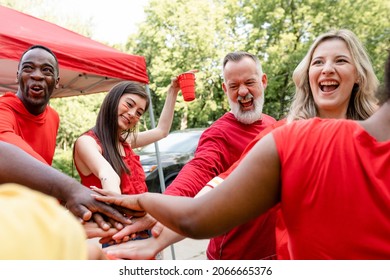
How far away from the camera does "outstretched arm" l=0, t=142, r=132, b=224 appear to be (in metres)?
1.40

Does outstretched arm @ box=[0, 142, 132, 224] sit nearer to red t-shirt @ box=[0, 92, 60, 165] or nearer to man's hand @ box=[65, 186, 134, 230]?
man's hand @ box=[65, 186, 134, 230]

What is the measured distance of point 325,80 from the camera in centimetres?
195

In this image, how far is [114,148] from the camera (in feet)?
8.21

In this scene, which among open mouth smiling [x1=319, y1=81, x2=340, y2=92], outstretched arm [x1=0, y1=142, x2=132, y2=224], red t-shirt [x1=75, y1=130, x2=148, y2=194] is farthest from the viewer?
red t-shirt [x1=75, y1=130, x2=148, y2=194]

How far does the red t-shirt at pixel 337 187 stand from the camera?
962 mm

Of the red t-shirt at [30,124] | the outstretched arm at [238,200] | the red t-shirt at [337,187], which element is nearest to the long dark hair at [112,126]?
the red t-shirt at [30,124]

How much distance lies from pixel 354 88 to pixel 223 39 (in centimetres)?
1689

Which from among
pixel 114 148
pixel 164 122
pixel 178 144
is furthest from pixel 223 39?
pixel 114 148

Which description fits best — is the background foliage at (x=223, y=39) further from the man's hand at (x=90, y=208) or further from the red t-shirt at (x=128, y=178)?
the man's hand at (x=90, y=208)

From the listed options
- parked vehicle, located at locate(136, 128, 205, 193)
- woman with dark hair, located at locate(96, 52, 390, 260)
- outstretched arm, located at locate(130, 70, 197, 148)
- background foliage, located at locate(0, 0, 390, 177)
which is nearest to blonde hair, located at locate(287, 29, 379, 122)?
woman with dark hair, located at locate(96, 52, 390, 260)

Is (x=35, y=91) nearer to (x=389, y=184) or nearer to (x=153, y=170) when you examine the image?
(x=389, y=184)

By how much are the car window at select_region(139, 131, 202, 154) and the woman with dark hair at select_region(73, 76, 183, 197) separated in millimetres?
4823
